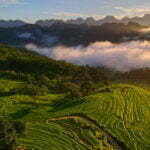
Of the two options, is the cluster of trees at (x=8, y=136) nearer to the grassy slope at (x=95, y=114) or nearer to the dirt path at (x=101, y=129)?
the grassy slope at (x=95, y=114)

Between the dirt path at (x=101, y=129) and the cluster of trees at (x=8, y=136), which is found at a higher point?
the cluster of trees at (x=8, y=136)

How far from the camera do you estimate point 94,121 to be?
123 metres

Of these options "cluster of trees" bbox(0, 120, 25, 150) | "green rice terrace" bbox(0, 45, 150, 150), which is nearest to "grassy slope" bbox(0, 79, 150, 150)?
"green rice terrace" bbox(0, 45, 150, 150)

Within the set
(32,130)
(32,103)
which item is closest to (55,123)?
(32,130)

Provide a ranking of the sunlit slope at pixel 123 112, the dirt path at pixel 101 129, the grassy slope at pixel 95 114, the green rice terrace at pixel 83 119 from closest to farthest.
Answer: the green rice terrace at pixel 83 119
the grassy slope at pixel 95 114
the dirt path at pixel 101 129
the sunlit slope at pixel 123 112

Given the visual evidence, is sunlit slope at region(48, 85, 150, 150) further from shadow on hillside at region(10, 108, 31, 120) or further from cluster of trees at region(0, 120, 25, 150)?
cluster of trees at region(0, 120, 25, 150)

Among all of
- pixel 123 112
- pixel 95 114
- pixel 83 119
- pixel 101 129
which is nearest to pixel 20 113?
pixel 83 119

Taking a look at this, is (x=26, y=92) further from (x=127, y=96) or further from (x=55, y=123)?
(x=55, y=123)

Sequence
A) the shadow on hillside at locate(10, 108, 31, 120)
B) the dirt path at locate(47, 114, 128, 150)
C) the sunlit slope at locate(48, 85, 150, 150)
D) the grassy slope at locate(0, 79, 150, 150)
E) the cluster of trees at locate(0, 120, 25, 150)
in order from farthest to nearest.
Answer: the shadow on hillside at locate(10, 108, 31, 120) < the sunlit slope at locate(48, 85, 150, 150) < the dirt path at locate(47, 114, 128, 150) < the grassy slope at locate(0, 79, 150, 150) < the cluster of trees at locate(0, 120, 25, 150)

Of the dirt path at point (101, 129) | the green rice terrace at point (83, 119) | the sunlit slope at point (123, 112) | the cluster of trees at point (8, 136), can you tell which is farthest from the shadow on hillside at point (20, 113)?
the cluster of trees at point (8, 136)

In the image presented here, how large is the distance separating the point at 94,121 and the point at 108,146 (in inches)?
813

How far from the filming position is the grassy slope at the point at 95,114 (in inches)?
4040

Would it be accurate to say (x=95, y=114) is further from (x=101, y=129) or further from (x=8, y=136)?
(x=8, y=136)

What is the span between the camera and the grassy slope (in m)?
103
